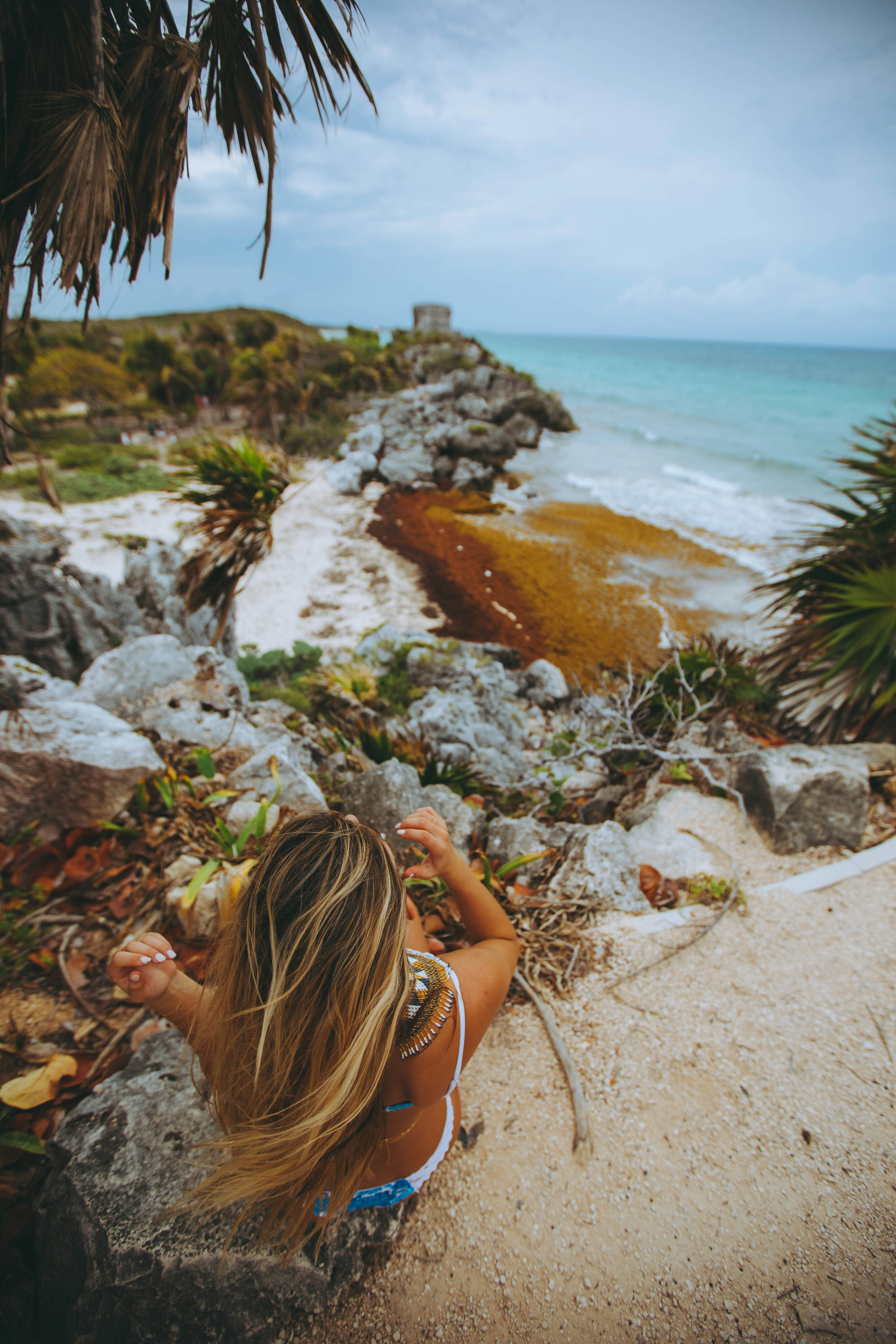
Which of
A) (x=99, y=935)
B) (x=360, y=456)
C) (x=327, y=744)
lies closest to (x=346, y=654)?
(x=327, y=744)

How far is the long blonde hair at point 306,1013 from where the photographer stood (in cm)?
115

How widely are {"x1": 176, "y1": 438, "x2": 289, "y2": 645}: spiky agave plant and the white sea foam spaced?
1223cm

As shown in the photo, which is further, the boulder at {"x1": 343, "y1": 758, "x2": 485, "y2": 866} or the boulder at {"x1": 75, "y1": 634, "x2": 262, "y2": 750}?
the boulder at {"x1": 75, "y1": 634, "x2": 262, "y2": 750}

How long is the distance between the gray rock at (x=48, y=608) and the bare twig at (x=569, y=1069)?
5.50 metres

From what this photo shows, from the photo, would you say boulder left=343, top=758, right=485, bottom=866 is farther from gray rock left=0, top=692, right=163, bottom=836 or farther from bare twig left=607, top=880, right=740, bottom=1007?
gray rock left=0, top=692, right=163, bottom=836

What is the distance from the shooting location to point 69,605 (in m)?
5.71

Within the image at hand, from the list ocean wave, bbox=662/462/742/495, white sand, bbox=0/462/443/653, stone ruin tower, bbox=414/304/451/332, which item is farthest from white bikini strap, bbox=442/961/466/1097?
stone ruin tower, bbox=414/304/451/332

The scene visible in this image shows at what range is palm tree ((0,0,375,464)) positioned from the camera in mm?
1999

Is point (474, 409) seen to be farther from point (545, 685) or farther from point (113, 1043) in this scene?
point (113, 1043)

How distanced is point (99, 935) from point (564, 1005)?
2318 millimetres

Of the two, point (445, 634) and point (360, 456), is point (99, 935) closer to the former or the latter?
point (445, 634)

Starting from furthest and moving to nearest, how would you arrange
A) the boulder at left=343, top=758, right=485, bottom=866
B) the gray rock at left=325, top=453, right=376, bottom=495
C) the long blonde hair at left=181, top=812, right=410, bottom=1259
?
the gray rock at left=325, top=453, right=376, bottom=495 < the boulder at left=343, top=758, right=485, bottom=866 < the long blonde hair at left=181, top=812, right=410, bottom=1259

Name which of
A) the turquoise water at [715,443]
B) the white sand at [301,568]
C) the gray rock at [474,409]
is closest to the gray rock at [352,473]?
the white sand at [301,568]

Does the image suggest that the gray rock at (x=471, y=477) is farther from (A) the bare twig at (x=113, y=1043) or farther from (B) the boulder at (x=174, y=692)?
(A) the bare twig at (x=113, y=1043)
